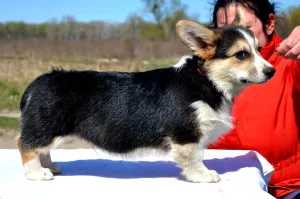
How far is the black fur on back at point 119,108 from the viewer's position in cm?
310

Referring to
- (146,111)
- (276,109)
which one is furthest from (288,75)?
(146,111)

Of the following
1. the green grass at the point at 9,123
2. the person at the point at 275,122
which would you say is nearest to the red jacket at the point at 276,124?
the person at the point at 275,122

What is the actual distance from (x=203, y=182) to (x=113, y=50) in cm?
2773

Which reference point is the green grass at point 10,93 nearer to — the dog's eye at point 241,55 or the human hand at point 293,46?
the human hand at point 293,46

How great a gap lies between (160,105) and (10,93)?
41.9 ft

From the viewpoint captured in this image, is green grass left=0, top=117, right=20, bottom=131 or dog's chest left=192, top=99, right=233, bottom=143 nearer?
dog's chest left=192, top=99, right=233, bottom=143

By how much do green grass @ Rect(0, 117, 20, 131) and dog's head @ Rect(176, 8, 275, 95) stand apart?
861 cm

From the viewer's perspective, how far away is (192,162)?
311 cm

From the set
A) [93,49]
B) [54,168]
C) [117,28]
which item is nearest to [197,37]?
[54,168]

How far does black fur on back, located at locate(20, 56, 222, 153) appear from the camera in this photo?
10.2 ft

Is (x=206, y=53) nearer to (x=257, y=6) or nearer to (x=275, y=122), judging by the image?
(x=275, y=122)

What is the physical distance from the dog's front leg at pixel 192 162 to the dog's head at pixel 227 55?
17.7 inches

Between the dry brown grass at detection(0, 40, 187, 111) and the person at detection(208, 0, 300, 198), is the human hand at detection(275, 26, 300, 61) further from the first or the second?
the dry brown grass at detection(0, 40, 187, 111)

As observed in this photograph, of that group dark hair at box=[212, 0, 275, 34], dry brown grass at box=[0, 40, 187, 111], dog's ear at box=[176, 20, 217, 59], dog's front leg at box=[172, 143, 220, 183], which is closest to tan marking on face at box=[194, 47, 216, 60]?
dog's ear at box=[176, 20, 217, 59]
